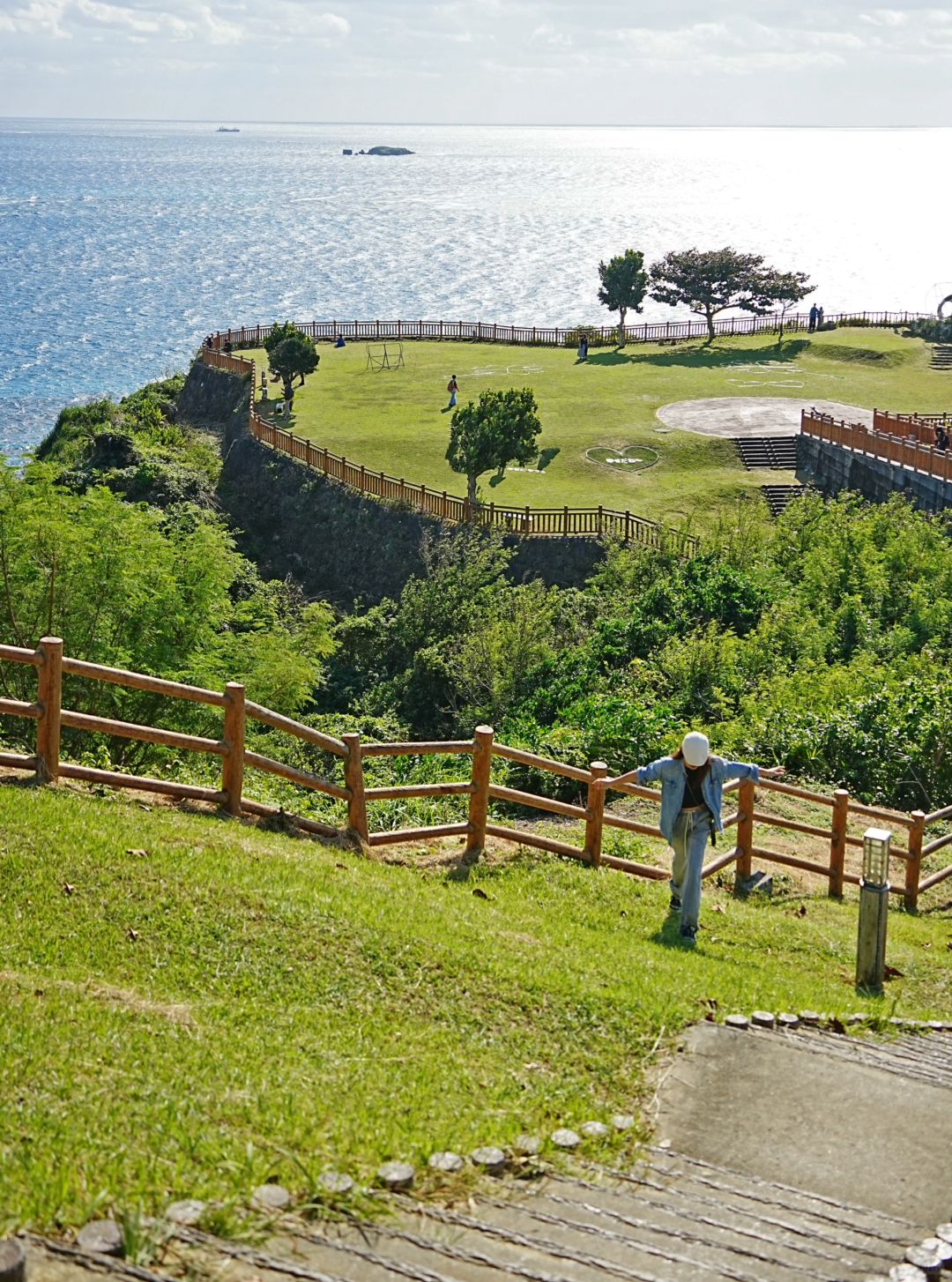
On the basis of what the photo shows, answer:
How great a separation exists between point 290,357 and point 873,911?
45254 millimetres

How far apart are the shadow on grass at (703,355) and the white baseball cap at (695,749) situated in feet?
162

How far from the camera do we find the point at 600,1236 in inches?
257

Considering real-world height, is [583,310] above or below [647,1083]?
above

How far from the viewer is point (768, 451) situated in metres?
45.7

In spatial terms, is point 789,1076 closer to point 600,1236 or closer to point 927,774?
point 600,1236

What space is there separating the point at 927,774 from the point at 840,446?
24980 mm

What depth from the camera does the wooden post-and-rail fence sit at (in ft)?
40.3

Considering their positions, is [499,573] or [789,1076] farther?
[499,573]

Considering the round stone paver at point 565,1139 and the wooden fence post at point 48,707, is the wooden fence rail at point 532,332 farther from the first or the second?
the round stone paver at point 565,1139

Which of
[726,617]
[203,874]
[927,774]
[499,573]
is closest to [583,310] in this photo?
[499,573]

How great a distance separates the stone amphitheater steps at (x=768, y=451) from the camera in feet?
148

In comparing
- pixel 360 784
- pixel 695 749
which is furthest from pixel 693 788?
pixel 360 784

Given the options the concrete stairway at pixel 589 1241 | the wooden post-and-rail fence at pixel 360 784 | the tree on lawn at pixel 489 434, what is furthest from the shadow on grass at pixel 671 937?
the tree on lawn at pixel 489 434

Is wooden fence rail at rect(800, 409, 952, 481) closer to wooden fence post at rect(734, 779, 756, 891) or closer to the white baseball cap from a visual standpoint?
wooden fence post at rect(734, 779, 756, 891)
